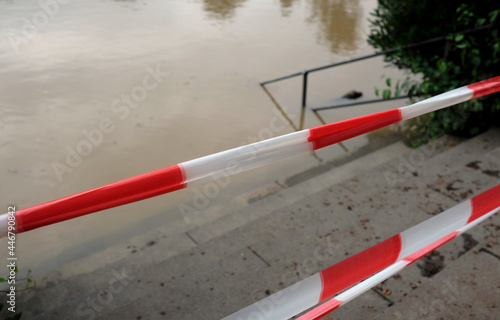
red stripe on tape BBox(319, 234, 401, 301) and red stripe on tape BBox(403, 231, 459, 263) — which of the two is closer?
red stripe on tape BBox(319, 234, 401, 301)

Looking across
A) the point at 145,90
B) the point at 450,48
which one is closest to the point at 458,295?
the point at 450,48

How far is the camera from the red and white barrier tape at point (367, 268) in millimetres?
1652

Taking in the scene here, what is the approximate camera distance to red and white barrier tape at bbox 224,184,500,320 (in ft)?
5.42

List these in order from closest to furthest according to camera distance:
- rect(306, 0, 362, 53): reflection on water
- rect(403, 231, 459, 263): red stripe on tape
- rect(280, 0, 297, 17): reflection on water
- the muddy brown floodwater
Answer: rect(403, 231, 459, 263): red stripe on tape, the muddy brown floodwater, rect(306, 0, 362, 53): reflection on water, rect(280, 0, 297, 17): reflection on water

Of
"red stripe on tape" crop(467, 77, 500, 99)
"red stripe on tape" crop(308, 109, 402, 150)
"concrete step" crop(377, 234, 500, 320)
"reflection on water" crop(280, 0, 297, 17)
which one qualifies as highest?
"red stripe on tape" crop(308, 109, 402, 150)

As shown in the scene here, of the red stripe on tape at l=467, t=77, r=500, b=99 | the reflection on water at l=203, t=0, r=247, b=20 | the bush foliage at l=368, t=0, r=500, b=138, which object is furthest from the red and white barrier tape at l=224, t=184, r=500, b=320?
the reflection on water at l=203, t=0, r=247, b=20

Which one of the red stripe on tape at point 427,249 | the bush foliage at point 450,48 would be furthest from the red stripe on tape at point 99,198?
the bush foliage at point 450,48

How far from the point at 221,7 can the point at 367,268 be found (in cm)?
772

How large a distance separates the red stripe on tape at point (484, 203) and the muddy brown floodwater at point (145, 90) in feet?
7.60

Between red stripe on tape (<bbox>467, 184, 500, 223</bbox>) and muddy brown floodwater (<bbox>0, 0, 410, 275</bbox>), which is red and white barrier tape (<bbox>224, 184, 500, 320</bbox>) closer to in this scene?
red stripe on tape (<bbox>467, 184, 500, 223</bbox>)

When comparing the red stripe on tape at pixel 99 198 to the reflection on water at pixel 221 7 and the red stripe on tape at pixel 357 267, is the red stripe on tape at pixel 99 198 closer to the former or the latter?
the red stripe on tape at pixel 357 267

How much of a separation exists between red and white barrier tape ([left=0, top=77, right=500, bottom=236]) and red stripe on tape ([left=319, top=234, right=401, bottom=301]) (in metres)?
0.48

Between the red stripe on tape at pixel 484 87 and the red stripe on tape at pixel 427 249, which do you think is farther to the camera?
the red stripe on tape at pixel 484 87

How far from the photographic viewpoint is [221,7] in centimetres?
880
